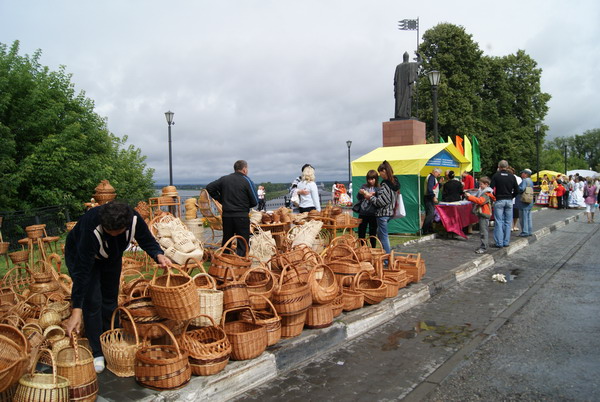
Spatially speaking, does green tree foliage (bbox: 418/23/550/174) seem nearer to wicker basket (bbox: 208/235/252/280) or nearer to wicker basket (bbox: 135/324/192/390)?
wicker basket (bbox: 208/235/252/280)

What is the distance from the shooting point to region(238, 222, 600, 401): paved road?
3822mm

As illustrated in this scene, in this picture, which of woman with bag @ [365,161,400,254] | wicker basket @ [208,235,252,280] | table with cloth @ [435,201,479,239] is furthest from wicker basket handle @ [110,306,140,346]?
table with cloth @ [435,201,479,239]

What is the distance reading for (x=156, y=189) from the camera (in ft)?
103

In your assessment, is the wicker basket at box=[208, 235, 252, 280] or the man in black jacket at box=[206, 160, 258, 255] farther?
the man in black jacket at box=[206, 160, 258, 255]

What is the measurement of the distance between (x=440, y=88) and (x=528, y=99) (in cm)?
989

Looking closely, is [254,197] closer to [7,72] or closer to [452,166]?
[452,166]

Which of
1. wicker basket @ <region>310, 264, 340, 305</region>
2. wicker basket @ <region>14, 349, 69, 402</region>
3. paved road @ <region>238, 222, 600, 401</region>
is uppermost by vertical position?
wicker basket @ <region>310, 264, 340, 305</region>

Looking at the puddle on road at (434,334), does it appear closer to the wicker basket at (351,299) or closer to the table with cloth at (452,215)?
the wicker basket at (351,299)

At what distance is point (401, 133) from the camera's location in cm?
1500

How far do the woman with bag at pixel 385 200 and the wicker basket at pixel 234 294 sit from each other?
3.93m

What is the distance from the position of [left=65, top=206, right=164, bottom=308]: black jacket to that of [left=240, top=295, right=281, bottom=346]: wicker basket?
1155 mm

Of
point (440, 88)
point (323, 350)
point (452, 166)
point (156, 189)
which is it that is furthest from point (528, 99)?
point (323, 350)

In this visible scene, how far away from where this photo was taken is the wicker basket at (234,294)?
14.6 ft

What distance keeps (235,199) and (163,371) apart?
369cm
